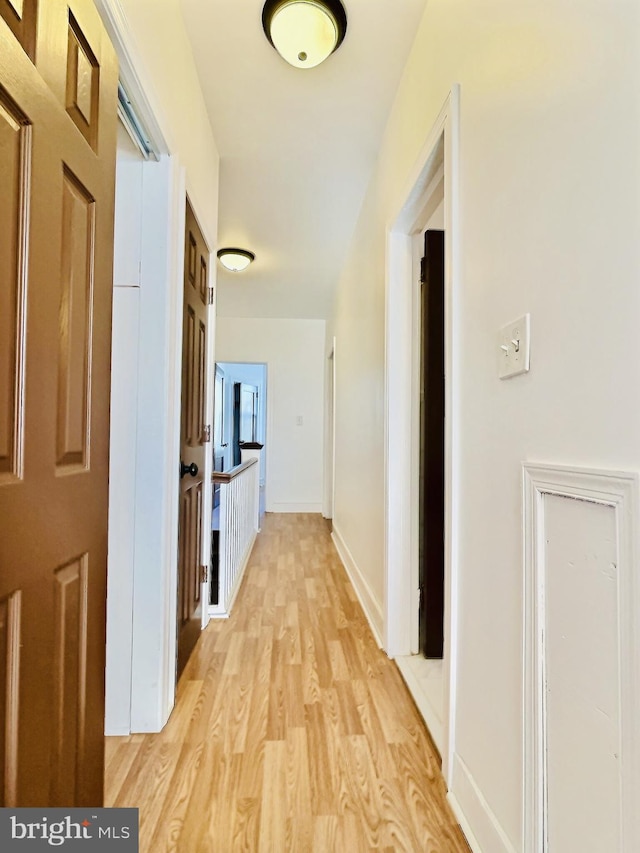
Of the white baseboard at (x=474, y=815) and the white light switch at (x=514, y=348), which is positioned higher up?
the white light switch at (x=514, y=348)

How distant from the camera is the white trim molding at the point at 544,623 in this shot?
0.65 metres

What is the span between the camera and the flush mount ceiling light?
1.67 metres

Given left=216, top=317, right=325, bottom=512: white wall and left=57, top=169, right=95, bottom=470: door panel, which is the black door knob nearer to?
left=57, top=169, right=95, bottom=470: door panel

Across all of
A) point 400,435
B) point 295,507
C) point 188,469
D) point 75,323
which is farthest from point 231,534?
point 295,507

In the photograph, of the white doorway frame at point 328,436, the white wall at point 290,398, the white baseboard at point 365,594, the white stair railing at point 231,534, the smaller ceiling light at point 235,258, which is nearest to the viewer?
the white baseboard at point 365,594

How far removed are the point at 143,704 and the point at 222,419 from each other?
589 centimetres

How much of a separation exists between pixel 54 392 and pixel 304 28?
1.72 metres

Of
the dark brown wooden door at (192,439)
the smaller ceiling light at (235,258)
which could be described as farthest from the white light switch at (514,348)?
the smaller ceiling light at (235,258)

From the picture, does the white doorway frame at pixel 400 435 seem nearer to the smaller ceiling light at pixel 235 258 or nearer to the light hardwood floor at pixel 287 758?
the light hardwood floor at pixel 287 758

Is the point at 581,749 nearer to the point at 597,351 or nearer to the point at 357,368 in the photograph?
the point at 597,351

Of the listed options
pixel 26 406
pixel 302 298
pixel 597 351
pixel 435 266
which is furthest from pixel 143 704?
pixel 302 298

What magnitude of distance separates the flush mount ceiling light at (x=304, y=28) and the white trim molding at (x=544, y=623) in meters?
1.78

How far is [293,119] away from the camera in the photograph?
2371mm

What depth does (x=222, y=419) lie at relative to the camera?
24.1ft
